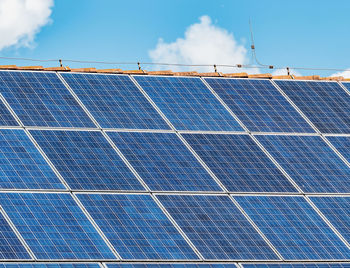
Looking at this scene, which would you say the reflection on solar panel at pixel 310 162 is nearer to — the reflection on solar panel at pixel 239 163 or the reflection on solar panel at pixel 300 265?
the reflection on solar panel at pixel 239 163

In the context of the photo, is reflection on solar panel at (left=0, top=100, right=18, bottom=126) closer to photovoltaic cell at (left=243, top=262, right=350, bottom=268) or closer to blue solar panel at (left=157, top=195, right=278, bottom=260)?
blue solar panel at (left=157, top=195, right=278, bottom=260)

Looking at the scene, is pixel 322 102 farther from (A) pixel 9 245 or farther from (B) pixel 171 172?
(A) pixel 9 245

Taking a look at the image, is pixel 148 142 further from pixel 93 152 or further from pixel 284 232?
pixel 284 232

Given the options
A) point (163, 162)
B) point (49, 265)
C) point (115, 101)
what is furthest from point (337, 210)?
point (49, 265)

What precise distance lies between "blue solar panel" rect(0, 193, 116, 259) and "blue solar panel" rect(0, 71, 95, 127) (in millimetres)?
4698

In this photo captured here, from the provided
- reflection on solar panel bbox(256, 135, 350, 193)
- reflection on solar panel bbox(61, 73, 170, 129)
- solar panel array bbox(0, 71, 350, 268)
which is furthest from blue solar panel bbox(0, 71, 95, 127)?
reflection on solar panel bbox(256, 135, 350, 193)

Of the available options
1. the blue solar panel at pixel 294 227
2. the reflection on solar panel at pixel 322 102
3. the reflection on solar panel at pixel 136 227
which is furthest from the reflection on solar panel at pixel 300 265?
the reflection on solar panel at pixel 322 102

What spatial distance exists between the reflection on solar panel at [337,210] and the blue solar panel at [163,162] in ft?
13.7

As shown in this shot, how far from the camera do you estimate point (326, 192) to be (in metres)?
38.4

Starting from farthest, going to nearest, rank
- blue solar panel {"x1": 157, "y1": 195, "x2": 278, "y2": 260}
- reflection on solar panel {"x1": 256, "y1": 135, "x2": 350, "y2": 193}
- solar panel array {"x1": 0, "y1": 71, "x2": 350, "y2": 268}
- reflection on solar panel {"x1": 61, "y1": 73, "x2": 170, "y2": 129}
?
reflection on solar panel {"x1": 61, "y1": 73, "x2": 170, "y2": 129}, reflection on solar panel {"x1": 256, "y1": 135, "x2": 350, "y2": 193}, blue solar panel {"x1": 157, "y1": 195, "x2": 278, "y2": 260}, solar panel array {"x1": 0, "y1": 71, "x2": 350, "y2": 268}

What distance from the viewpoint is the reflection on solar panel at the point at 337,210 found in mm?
36719

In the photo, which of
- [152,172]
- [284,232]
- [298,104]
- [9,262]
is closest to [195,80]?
[298,104]

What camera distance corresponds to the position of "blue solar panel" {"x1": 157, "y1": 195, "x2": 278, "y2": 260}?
112 feet

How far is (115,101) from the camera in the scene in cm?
4069
